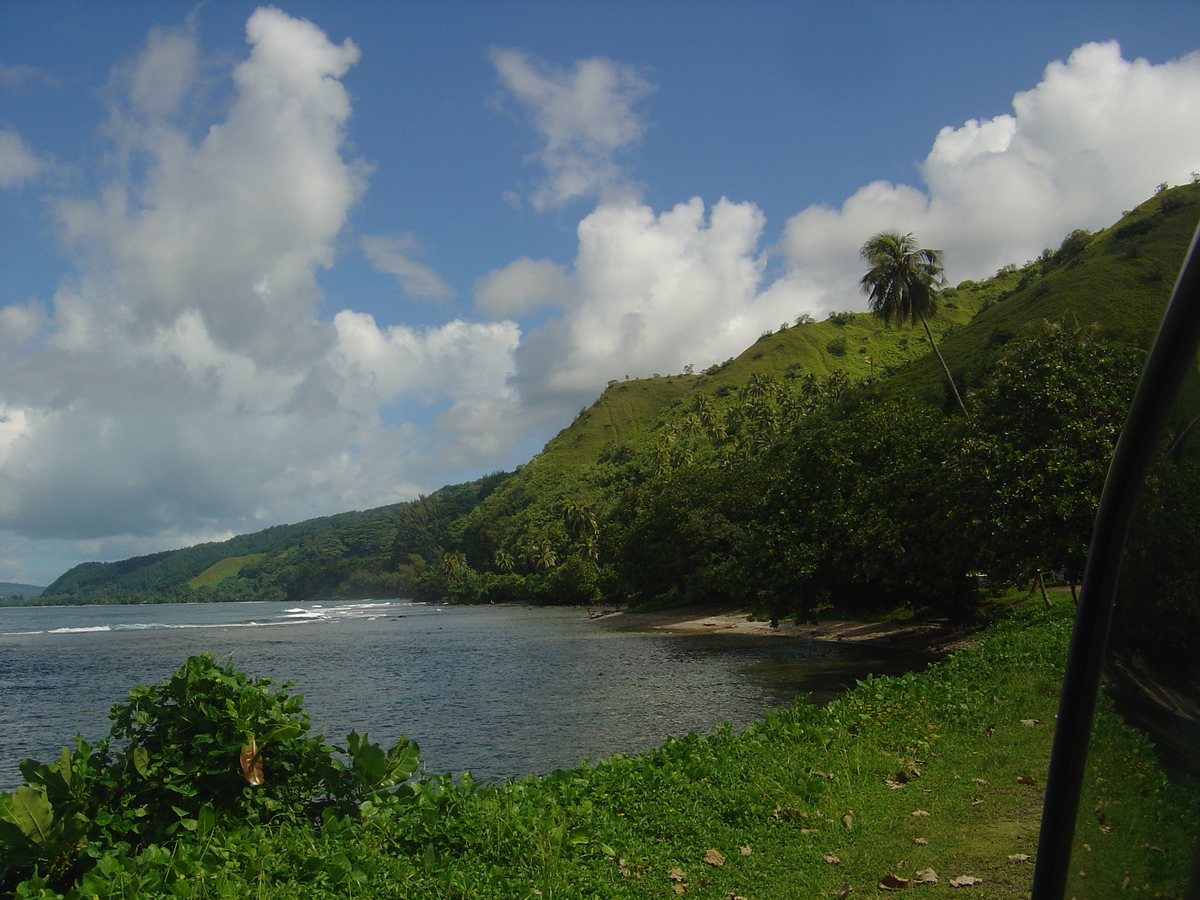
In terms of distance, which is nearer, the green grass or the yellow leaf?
the green grass

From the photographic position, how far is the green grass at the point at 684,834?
241 inches

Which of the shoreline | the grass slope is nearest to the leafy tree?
the shoreline

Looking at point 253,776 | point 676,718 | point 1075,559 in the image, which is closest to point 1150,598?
point 253,776

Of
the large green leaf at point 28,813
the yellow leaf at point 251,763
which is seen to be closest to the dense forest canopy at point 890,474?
the yellow leaf at point 251,763

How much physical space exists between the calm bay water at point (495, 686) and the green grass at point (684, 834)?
1955 millimetres

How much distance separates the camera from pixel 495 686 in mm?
30250

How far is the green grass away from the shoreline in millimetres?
20964

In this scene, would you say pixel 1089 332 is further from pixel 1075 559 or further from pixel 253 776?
pixel 253 776

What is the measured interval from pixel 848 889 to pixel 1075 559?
18.4 metres

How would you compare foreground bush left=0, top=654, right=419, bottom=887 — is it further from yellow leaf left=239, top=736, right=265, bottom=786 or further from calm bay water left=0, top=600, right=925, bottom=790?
calm bay water left=0, top=600, right=925, bottom=790

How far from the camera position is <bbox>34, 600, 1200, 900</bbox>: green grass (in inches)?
241

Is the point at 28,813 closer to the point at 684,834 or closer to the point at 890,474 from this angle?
the point at 684,834

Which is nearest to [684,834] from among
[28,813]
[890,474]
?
[28,813]

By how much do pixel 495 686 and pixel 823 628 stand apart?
2071 cm
